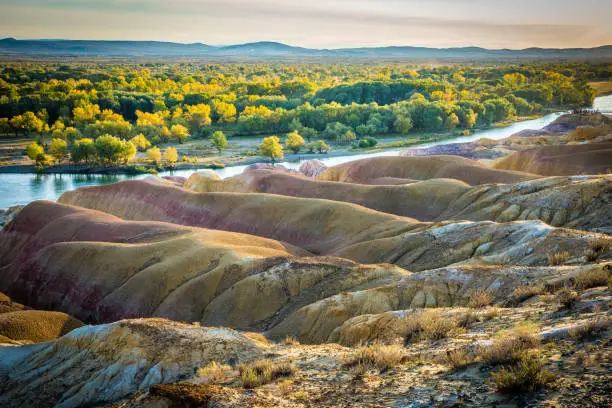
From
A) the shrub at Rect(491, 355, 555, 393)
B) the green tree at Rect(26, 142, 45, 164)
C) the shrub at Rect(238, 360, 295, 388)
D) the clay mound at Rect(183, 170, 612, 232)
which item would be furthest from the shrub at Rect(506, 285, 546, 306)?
the green tree at Rect(26, 142, 45, 164)

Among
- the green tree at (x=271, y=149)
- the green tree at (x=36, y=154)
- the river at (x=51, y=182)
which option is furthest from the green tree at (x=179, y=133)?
the green tree at (x=36, y=154)

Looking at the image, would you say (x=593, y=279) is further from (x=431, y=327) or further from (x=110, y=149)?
(x=110, y=149)

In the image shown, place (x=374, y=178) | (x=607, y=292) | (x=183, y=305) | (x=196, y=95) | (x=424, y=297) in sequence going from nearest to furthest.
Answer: (x=607, y=292)
(x=424, y=297)
(x=183, y=305)
(x=374, y=178)
(x=196, y=95)

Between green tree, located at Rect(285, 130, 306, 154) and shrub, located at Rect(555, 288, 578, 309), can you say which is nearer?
shrub, located at Rect(555, 288, 578, 309)

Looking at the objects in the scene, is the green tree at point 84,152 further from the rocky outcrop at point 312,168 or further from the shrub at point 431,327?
the shrub at point 431,327

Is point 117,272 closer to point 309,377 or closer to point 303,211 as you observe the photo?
point 303,211

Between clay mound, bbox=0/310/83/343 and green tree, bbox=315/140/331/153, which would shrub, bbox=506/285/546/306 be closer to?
clay mound, bbox=0/310/83/343

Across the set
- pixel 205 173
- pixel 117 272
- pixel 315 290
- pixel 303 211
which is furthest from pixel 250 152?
pixel 315 290
